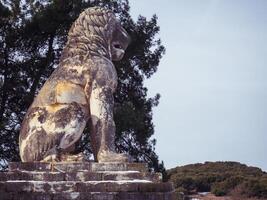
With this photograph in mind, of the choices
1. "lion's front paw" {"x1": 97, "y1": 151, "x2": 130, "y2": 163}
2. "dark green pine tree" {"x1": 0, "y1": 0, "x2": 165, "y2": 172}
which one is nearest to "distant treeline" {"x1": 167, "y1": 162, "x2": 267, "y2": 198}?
"dark green pine tree" {"x1": 0, "y1": 0, "x2": 165, "y2": 172}

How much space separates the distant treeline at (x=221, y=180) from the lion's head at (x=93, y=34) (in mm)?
12174

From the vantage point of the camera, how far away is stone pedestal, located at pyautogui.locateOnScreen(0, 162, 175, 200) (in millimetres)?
6688

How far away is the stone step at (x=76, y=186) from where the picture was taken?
263 inches

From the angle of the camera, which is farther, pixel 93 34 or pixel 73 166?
pixel 93 34

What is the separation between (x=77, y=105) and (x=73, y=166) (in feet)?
3.14

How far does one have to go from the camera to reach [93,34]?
813 cm

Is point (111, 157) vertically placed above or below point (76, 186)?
above

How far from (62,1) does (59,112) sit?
10.4 m

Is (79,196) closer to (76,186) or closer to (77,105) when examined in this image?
(76,186)

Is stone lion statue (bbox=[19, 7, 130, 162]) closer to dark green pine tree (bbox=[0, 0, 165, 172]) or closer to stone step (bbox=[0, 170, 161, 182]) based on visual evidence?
stone step (bbox=[0, 170, 161, 182])

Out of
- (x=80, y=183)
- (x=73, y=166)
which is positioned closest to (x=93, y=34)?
(x=73, y=166)

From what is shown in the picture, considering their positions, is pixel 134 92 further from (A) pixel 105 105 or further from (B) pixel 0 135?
(A) pixel 105 105

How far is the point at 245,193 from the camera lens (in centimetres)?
2272

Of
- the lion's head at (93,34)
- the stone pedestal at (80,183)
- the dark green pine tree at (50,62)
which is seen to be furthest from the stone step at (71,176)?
the dark green pine tree at (50,62)
